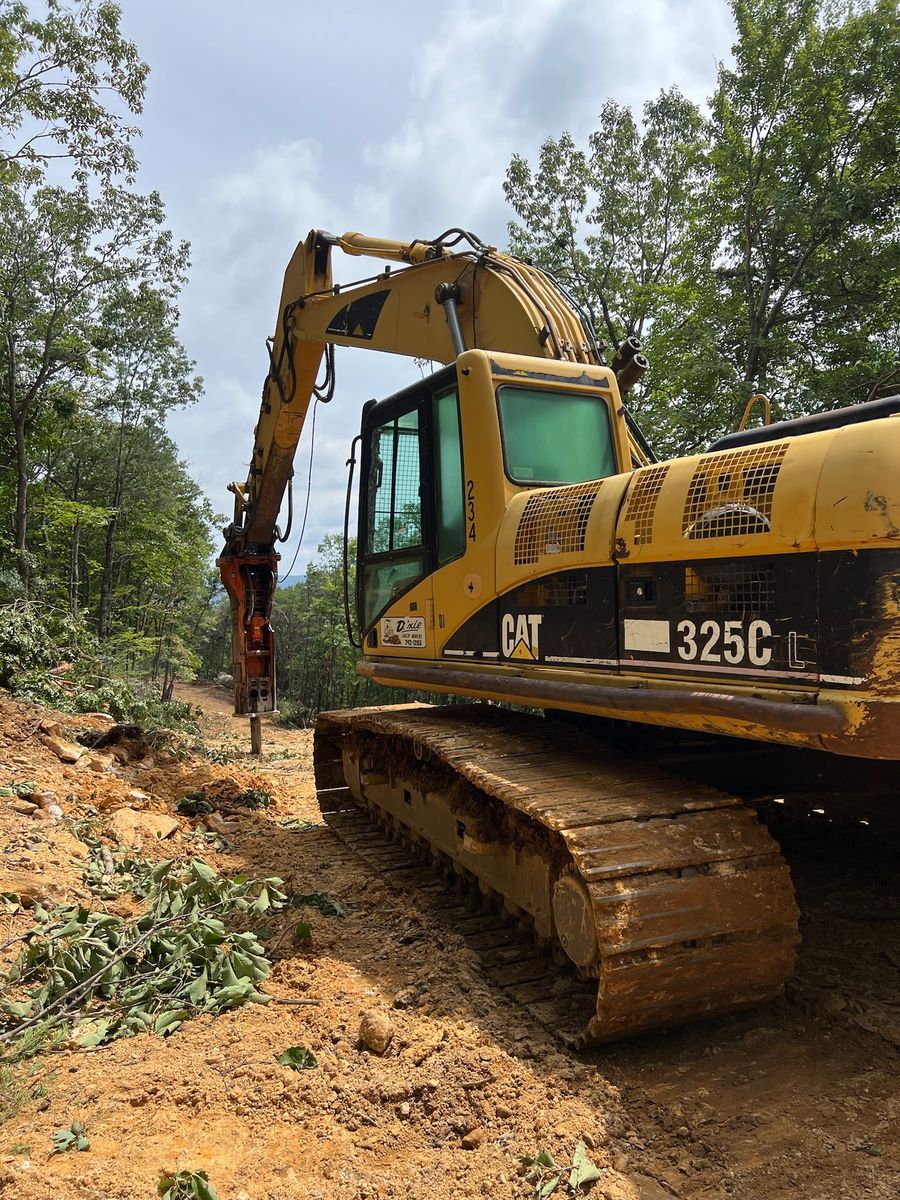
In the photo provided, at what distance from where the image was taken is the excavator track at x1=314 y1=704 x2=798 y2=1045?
9.53ft

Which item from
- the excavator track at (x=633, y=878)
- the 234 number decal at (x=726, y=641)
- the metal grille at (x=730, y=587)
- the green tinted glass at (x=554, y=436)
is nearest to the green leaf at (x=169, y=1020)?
the excavator track at (x=633, y=878)

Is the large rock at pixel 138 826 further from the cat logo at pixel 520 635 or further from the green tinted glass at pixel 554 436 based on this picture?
the green tinted glass at pixel 554 436

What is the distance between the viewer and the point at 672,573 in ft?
10.3

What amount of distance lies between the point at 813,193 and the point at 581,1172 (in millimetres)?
15517

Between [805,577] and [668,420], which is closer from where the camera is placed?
[805,577]

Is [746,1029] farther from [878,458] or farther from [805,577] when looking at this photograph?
[878,458]

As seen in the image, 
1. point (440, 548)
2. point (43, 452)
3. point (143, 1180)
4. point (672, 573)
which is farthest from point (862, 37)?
point (43, 452)

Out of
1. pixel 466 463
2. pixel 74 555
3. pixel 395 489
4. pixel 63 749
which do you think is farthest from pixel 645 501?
pixel 74 555

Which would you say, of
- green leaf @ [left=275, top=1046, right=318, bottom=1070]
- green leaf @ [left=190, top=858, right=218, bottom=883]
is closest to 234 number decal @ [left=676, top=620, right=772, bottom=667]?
green leaf @ [left=275, top=1046, right=318, bottom=1070]

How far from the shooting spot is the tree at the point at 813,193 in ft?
42.4

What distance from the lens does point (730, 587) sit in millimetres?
2902

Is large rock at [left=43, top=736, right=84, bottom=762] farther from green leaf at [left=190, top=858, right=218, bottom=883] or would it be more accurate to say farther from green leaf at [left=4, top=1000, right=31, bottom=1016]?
green leaf at [left=4, top=1000, right=31, bottom=1016]

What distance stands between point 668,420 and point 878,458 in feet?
43.6

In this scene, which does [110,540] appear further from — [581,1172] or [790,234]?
[581,1172]
